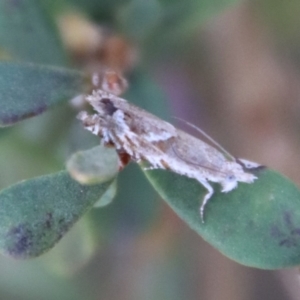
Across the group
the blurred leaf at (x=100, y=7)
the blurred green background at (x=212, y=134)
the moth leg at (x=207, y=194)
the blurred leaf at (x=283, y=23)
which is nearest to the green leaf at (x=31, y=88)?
the moth leg at (x=207, y=194)

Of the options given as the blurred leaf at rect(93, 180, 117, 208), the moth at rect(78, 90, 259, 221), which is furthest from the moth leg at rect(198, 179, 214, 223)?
the blurred leaf at rect(93, 180, 117, 208)

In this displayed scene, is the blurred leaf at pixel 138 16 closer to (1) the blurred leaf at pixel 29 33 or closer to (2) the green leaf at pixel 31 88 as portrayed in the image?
(1) the blurred leaf at pixel 29 33

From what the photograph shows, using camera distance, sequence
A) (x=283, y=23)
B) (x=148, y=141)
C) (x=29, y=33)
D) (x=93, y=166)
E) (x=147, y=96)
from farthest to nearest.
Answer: (x=283, y=23) → (x=147, y=96) → (x=29, y=33) → (x=148, y=141) → (x=93, y=166)

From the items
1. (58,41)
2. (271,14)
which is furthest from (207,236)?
(271,14)

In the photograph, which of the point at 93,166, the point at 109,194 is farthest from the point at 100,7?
the point at 93,166

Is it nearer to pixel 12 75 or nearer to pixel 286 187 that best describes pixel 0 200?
pixel 12 75

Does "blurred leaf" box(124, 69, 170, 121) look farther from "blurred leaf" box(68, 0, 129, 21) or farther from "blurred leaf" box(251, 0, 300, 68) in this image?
"blurred leaf" box(251, 0, 300, 68)

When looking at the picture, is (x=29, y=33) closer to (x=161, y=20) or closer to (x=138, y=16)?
(x=138, y=16)
